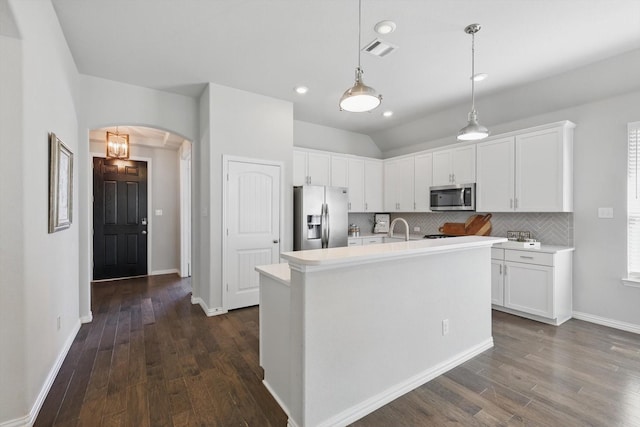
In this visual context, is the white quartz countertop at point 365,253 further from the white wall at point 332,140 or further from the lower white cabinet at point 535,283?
the white wall at point 332,140

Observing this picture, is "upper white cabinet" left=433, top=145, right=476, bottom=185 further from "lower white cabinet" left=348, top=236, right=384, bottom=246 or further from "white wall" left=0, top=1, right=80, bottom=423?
"white wall" left=0, top=1, right=80, bottom=423

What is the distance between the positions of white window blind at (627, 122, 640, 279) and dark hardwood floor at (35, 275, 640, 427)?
0.80 m

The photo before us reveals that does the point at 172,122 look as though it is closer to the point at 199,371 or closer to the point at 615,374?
the point at 199,371

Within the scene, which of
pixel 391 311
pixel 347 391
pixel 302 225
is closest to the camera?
pixel 347 391

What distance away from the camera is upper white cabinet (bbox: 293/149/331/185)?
Result: 484cm

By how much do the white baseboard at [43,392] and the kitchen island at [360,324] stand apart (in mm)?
1425

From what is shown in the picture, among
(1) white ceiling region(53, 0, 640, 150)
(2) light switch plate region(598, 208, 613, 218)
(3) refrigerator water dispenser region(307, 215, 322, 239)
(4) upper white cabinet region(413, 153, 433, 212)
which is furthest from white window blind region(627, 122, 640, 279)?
(3) refrigerator water dispenser region(307, 215, 322, 239)

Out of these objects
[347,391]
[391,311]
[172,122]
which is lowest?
[347,391]

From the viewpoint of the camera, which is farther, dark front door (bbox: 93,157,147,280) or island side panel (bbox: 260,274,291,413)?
dark front door (bbox: 93,157,147,280)

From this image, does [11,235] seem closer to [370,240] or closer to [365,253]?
[365,253]

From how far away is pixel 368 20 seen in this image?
2490 mm

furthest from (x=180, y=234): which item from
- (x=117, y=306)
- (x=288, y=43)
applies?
(x=288, y=43)

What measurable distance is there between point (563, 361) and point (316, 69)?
3752 millimetres

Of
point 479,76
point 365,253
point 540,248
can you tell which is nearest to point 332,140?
point 479,76
